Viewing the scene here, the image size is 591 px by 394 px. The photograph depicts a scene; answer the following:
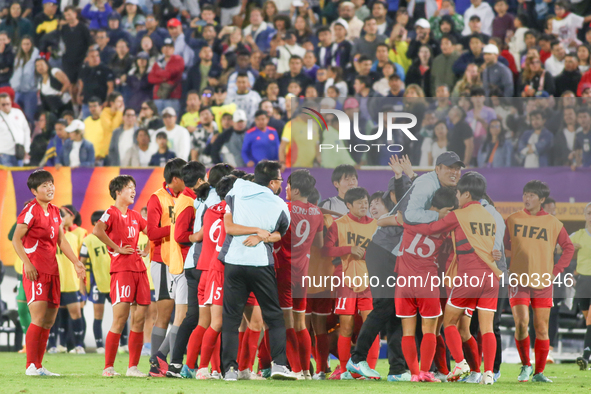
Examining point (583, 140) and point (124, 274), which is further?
A: point (583, 140)

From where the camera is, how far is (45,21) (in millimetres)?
18656

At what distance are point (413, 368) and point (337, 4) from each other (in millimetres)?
12066

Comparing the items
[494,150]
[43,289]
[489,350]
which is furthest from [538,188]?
[43,289]

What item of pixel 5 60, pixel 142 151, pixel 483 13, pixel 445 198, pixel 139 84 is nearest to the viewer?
pixel 445 198

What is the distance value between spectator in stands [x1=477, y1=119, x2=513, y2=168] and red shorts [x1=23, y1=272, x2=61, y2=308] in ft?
15.7

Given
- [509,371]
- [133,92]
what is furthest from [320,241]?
[133,92]

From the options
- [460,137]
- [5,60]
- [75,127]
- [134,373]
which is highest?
[5,60]

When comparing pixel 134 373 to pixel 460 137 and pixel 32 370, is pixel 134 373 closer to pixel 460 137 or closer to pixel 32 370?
pixel 32 370

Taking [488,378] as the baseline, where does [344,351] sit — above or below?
above

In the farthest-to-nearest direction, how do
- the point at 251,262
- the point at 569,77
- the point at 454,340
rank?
the point at 569,77
the point at 454,340
the point at 251,262

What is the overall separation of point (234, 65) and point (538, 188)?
9.57 meters

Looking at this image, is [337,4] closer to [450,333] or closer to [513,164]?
[513,164]

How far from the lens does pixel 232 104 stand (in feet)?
49.7

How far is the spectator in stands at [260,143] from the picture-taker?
12.9 meters
